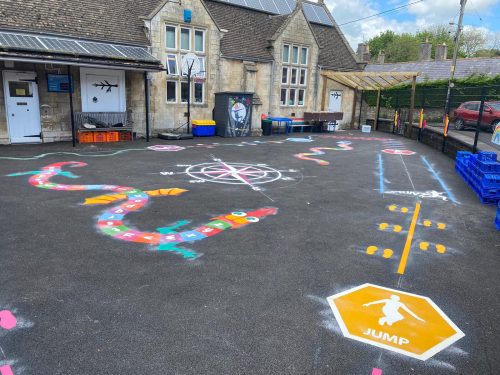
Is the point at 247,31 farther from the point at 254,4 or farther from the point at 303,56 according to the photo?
the point at 303,56

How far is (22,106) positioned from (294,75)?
17377mm

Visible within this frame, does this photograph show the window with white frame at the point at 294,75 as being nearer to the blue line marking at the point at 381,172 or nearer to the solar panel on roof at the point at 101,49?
the blue line marking at the point at 381,172

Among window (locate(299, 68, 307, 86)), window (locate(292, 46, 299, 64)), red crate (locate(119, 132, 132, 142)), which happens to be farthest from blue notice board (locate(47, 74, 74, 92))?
window (locate(299, 68, 307, 86))

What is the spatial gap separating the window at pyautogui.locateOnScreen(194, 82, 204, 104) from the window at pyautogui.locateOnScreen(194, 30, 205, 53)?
189cm

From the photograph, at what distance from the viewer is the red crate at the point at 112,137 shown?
18.0 meters

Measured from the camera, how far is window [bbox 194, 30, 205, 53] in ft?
70.7

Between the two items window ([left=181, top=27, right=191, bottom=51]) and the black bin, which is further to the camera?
the black bin

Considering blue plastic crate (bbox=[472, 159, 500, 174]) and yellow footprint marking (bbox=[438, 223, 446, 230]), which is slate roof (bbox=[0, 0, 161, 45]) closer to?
blue plastic crate (bbox=[472, 159, 500, 174])

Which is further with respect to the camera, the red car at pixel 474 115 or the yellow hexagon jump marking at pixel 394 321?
the red car at pixel 474 115

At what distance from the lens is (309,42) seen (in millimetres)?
27141

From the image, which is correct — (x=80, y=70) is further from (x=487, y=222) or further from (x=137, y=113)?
(x=487, y=222)

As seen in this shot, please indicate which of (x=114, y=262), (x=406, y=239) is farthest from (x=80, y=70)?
(x=406, y=239)

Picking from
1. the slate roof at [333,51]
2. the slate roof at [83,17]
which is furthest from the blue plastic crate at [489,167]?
the slate roof at [333,51]

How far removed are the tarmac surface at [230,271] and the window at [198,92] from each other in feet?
39.2
